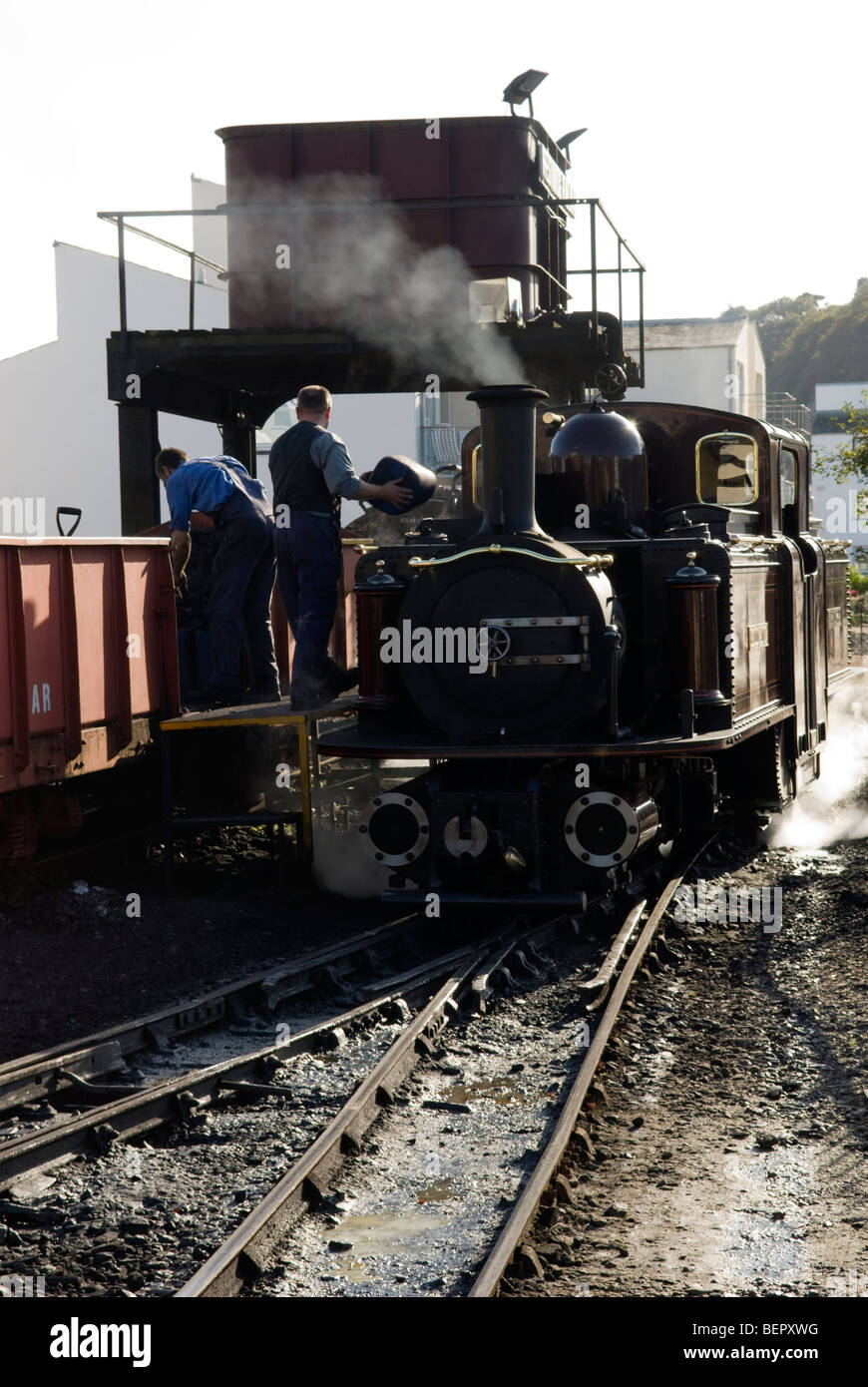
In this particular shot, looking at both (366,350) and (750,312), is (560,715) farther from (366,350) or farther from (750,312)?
(750,312)

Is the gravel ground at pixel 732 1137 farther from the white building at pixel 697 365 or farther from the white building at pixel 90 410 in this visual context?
the white building at pixel 697 365

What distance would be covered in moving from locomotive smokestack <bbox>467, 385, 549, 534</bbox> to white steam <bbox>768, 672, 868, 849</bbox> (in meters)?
3.88

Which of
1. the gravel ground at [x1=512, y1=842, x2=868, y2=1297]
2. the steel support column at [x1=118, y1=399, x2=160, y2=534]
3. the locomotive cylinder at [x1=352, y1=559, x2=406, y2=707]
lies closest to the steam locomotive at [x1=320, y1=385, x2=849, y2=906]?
the locomotive cylinder at [x1=352, y1=559, x2=406, y2=707]

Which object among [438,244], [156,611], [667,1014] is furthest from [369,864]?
[438,244]

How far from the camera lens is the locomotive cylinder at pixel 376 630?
7.60 metres

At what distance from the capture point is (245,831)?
10.3 meters

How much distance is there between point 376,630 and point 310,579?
3.98ft

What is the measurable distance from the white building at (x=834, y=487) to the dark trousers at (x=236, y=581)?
36.1 meters

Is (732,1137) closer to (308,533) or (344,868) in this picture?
(344,868)

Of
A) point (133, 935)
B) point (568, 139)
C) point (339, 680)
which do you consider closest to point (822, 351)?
point (568, 139)

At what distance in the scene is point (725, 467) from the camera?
8945 mm

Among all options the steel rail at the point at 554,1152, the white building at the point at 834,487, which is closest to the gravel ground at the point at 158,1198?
the steel rail at the point at 554,1152

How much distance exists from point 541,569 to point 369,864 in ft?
8.66

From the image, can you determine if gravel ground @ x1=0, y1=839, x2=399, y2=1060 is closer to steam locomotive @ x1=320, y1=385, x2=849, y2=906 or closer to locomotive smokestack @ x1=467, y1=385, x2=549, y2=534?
steam locomotive @ x1=320, y1=385, x2=849, y2=906
